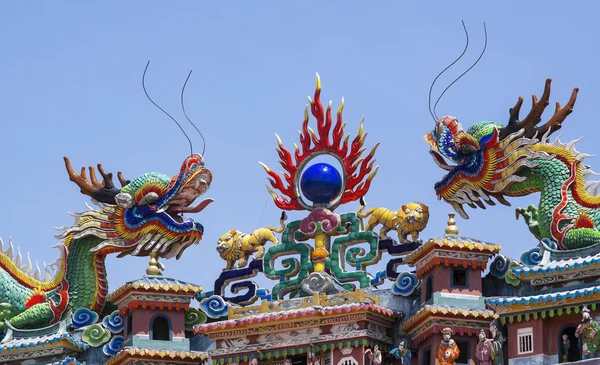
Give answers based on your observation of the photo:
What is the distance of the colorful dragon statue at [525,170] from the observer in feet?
138

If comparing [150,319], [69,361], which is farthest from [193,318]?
[69,361]

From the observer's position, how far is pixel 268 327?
4300cm

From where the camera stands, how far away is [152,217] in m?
46.4

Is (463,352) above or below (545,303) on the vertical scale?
below

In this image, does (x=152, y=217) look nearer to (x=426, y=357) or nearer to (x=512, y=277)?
(x=426, y=357)

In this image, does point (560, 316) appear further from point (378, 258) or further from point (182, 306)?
point (182, 306)

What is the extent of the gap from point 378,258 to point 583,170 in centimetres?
470

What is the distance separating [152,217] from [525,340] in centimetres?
1006

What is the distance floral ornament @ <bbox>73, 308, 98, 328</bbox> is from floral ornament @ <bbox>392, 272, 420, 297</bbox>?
7309mm

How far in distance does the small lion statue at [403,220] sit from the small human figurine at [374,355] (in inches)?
110

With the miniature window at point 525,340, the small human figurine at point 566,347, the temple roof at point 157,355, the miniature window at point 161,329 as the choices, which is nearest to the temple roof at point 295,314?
the temple roof at point 157,355

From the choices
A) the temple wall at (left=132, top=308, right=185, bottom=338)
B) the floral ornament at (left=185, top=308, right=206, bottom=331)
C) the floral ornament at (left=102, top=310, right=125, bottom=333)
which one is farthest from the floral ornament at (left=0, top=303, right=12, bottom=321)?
the floral ornament at (left=185, top=308, right=206, bottom=331)

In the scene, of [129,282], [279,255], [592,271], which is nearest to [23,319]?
[129,282]

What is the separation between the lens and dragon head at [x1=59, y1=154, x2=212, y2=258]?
152 feet
